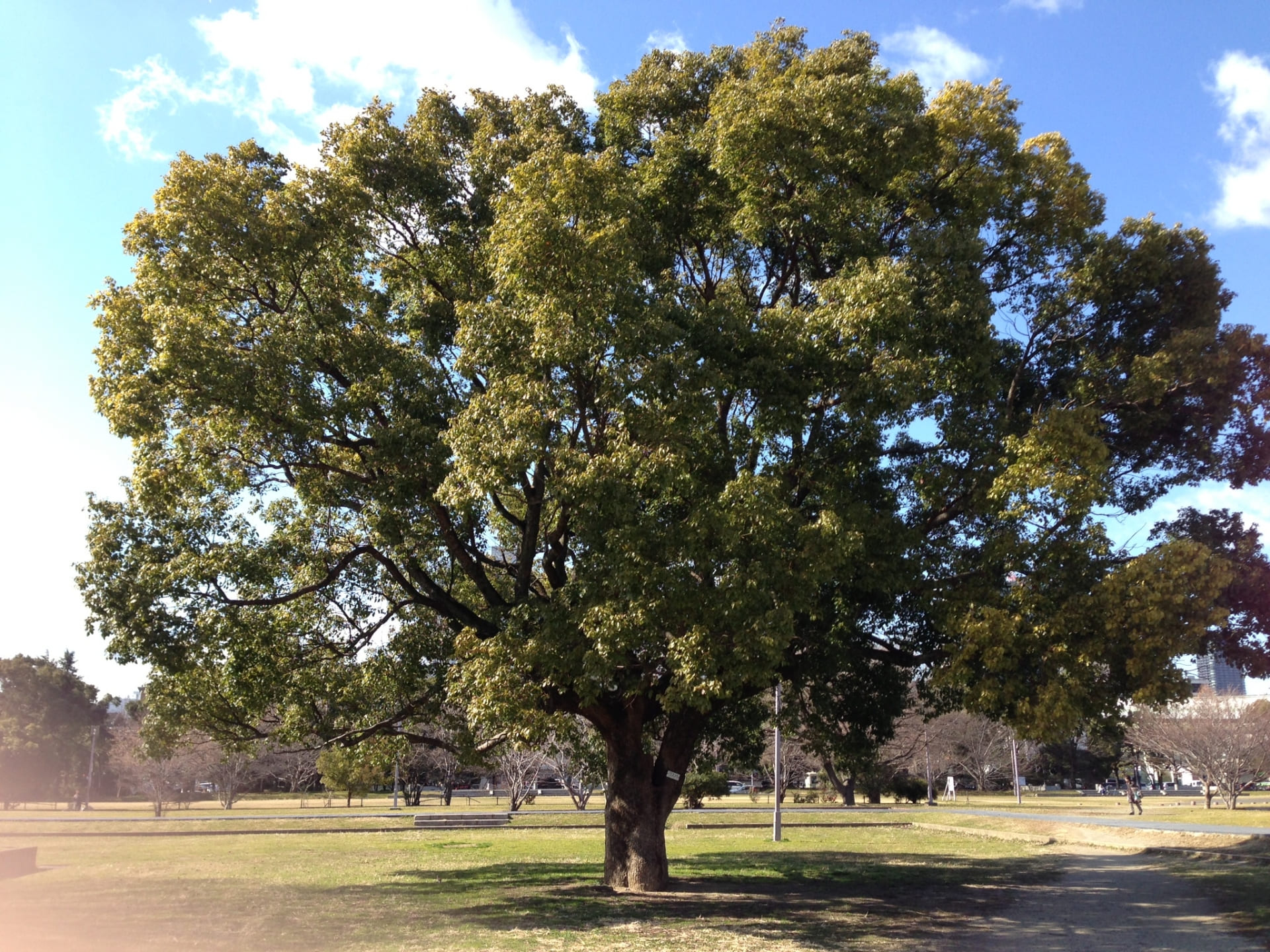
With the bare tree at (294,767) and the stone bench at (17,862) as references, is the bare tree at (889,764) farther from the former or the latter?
the stone bench at (17,862)

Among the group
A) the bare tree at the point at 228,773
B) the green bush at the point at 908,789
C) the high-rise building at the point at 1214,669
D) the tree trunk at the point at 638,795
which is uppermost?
the high-rise building at the point at 1214,669

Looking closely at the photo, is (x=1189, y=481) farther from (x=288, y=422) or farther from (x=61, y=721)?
(x=61, y=721)

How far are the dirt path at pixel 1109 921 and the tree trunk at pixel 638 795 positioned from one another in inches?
206

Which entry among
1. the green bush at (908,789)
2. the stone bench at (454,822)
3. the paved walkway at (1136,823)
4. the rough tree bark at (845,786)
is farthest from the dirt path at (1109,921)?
the green bush at (908,789)

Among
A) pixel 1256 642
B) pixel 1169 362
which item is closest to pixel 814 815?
pixel 1256 642

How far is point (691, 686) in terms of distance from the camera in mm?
10711

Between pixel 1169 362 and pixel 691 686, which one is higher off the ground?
pixel 1169 362

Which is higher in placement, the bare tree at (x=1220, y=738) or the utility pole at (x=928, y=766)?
the bare tree at (x=1220, y=738)

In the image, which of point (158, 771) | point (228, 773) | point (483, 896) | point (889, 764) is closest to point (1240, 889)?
point (483, 896)

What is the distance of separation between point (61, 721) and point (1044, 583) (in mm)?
64474

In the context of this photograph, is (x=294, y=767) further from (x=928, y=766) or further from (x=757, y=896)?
(x=757, y=896)

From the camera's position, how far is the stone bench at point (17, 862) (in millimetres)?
16141

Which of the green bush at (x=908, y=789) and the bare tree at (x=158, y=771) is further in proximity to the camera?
the green bush at (x=908, y=789)

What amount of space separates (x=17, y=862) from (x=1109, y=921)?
18.5 meters
